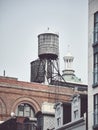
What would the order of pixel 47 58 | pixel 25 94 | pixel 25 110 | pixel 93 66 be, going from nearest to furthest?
pixel 93 66
pixel 25 110
pixel 25 94
pixel 47 58

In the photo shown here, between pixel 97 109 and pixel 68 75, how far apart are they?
335 feet

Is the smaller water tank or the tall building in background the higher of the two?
the smaller water tank

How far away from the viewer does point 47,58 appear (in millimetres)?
103500

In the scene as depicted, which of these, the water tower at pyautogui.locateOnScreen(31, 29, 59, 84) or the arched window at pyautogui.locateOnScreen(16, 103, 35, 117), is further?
the water tower at pyautogui.locateOnScreen(31, 29, 59, 84)

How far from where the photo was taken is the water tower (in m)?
102

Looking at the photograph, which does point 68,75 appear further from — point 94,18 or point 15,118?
point 94,18

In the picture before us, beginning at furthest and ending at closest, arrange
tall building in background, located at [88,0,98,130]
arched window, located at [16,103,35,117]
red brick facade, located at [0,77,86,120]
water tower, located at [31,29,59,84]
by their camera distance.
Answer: water tower, located at [31,29,59,84], arched window, located at [16,103,35,117], red brick facade, located at [0,77,86,120], tall building in background, located at [88,0,98,130]

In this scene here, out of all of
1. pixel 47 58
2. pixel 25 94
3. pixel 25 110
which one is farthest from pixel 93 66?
pixel 47 58

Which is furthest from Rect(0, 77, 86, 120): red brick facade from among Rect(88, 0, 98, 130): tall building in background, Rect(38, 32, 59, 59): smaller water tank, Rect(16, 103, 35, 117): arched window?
Rect(88, 0, 98, 130): tall building in background

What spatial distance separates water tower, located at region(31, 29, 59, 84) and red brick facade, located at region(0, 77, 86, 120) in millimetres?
5001

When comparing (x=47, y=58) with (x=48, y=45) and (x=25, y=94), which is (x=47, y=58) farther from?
(x=25, y=94)

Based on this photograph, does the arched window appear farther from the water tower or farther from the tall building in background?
the tall building in background

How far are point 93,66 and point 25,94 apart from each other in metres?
45.2

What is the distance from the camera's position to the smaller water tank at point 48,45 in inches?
4070
